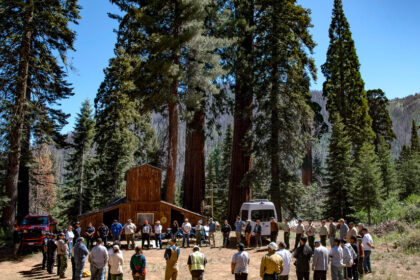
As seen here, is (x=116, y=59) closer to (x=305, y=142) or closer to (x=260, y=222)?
(x=305, y=142)

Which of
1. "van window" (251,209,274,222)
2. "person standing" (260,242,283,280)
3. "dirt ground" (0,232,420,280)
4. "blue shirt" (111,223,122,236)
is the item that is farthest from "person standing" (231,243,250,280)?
"blue shirt" (111,223,122,236)

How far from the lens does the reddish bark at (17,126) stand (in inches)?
791

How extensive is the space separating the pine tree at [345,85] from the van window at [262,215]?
1859 centimetres

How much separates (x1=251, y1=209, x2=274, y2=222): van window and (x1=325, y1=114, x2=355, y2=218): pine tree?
1566 cm

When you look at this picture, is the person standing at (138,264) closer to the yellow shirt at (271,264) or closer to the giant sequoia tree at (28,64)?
the yellow shirt at (271,264)

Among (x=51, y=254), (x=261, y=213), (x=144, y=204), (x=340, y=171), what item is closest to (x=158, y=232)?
(x=144, y=204)

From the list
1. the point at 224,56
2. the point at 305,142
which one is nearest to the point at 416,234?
the point at 305,142

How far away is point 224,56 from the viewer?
24672 millimetres

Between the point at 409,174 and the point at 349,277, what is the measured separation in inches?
1679

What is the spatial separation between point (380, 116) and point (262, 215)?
3442 centimetres

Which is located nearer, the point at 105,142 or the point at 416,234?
the point at 416,234

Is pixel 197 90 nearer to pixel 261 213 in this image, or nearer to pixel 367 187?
pixel 261 213

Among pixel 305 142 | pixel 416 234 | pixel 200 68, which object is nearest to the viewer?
pixel 416 234

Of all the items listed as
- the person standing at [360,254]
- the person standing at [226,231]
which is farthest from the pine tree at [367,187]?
the person standing at [360,254]
